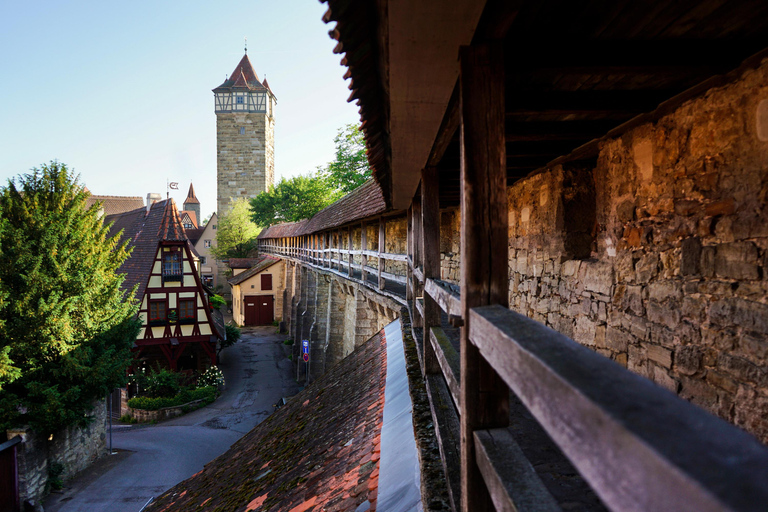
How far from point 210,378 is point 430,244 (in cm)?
1686

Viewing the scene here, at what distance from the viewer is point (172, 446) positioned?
1307 cm

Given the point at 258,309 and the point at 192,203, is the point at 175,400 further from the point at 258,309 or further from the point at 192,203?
the point at 192,203

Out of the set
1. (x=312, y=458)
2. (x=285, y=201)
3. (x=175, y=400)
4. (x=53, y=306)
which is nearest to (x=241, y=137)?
(x=285, y=201)

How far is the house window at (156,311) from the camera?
17.1m

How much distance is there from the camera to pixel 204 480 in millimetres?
5004

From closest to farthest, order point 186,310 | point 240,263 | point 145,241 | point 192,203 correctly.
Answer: point 186,310
point 145,241
point 240,263
point 192,203

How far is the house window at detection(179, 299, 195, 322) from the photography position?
57.7 ft

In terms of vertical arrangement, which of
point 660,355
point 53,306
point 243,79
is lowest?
point 53,306

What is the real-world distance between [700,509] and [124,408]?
755 inches

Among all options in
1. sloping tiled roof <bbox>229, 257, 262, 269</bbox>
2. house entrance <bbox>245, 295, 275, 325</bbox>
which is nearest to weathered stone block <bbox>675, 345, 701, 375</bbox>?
house entrance <bbox>245, 295, 275, 325</bbox>

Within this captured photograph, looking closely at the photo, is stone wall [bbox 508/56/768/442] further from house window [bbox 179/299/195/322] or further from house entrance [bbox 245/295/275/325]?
house entrance [bbox 245/295/275/325]

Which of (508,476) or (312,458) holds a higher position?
(508,476)

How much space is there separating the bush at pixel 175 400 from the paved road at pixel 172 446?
0.46m

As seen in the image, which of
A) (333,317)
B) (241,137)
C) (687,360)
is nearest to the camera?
(687,360)
